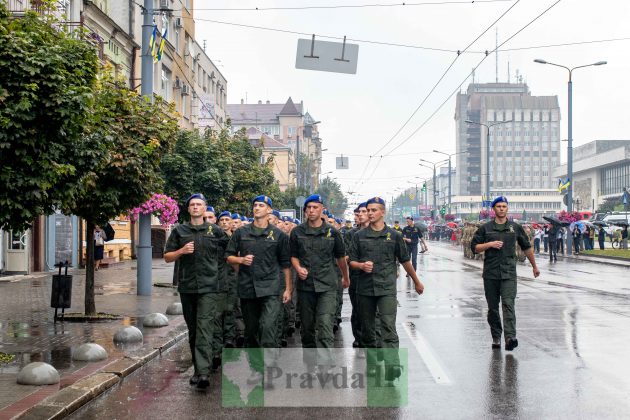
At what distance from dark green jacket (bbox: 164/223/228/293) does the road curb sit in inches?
46.3

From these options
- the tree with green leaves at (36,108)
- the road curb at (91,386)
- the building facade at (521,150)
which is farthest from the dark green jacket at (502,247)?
the building facade at (521,150)

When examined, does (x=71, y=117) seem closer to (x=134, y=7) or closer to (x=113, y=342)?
(x=113, y=342)

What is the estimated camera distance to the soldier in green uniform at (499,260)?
10008 millimetres

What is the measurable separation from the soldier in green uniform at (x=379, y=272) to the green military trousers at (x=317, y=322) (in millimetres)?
383

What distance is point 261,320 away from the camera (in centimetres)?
798

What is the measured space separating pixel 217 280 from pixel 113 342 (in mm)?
3179

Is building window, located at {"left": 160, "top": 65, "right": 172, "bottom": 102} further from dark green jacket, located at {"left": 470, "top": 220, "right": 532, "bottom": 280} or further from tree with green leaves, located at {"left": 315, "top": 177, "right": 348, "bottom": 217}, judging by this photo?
tree with green leaves, located at {"left": 315, "top": 177, "right": 348, "bottom": 217}

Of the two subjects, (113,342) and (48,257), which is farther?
(48,257)

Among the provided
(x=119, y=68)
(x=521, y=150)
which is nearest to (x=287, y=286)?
(x=119, y=68)

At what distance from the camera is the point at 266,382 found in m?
7.81

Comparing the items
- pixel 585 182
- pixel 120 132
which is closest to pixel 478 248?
pixel 120 132

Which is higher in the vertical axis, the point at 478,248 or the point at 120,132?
the point at 120,132

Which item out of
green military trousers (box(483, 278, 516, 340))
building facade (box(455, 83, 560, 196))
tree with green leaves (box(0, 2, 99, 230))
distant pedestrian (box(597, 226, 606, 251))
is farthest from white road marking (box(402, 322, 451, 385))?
building facade (box(455, 83, 560, 196))

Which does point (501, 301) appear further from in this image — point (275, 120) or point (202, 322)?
point (275, 120)
